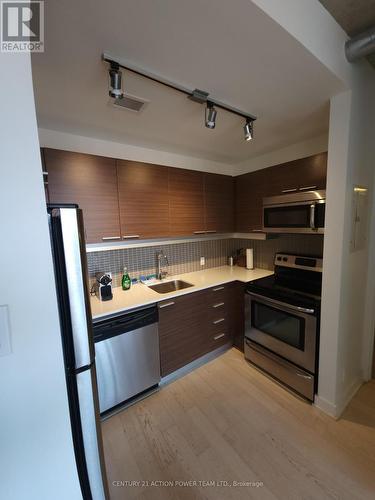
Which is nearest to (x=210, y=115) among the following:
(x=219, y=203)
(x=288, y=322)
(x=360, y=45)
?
(x=360, y=45)

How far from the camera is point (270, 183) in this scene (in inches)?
90.6

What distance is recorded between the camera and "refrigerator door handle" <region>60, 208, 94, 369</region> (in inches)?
29.6

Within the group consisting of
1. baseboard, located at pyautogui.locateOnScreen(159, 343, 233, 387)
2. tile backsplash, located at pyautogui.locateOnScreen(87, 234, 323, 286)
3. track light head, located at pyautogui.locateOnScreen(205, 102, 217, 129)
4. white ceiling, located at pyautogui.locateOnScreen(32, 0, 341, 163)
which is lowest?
baseboard, located at pyautogui.locateOnScreen(159, 343, 233, 387)

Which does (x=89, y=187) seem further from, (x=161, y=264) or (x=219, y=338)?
(x=219, y=338)

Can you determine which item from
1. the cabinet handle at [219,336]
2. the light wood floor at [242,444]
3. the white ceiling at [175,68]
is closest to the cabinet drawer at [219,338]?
the cabinet handle at [219,336]

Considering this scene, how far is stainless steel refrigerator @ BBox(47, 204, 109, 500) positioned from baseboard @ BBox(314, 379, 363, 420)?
1.69 m

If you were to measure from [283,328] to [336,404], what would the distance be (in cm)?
64

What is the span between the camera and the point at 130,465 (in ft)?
4.44

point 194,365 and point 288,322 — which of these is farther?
point 194,365

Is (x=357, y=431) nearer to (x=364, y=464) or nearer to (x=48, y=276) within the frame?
(x=364, y=464)

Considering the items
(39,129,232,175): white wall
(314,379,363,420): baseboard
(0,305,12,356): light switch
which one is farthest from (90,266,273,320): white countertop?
(39,129,232,175): white wall

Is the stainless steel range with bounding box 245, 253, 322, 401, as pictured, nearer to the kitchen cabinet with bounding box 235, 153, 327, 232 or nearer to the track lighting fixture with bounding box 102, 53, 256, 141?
the kitchen cabinet with bounding box 235, 153, 327, 232

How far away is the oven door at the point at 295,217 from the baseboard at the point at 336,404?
1.40 meters

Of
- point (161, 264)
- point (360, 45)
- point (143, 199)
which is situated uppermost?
A: point (360, 45)
